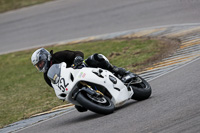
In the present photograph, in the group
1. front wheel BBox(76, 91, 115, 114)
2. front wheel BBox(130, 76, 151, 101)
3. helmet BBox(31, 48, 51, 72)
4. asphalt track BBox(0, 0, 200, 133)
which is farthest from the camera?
front wheel BBox(130, 76, 151, 101)

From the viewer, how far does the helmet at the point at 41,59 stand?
7.76 meters

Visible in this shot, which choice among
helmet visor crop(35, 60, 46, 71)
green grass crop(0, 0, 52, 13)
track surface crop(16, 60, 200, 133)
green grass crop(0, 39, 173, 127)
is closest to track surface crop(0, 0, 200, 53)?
green grass crop(0, 0, 52, 13)

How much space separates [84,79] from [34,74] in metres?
7.03

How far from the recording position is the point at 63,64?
7.73 m

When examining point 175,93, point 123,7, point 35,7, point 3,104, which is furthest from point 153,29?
point 35,7

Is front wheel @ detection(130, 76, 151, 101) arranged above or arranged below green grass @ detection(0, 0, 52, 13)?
above

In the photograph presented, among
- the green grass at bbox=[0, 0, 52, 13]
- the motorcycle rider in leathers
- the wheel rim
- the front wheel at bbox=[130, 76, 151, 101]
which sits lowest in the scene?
the green grass at bbox=[0, 0, 52, 13]

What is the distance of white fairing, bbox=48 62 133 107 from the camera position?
24.4ft

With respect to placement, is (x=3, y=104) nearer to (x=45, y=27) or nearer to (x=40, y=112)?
(x=40, y=112)

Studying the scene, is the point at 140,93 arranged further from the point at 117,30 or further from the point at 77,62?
the point at 117,30

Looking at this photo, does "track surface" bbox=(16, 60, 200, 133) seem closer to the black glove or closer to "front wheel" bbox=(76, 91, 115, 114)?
"front wheel" bbox=(76, 91, 115, 114)

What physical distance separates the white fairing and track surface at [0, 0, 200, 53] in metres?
7.12

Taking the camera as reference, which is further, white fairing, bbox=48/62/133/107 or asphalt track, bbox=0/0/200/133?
white fairing, bbox=48/62/133/107

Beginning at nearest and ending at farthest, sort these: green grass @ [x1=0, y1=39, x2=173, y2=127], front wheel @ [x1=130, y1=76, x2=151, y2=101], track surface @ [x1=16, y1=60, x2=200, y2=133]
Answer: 1. track surface @ [x1=16, y1=60, x2=200, y2=133]
2. front wheel @ [x1=130, y1=76, x2=151, y2=101]
3. green grass @ [x1=0, y1=39, x2=173, y2=127]
